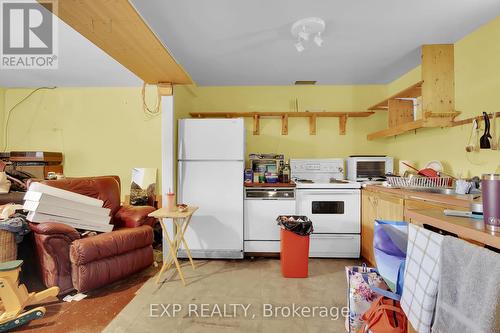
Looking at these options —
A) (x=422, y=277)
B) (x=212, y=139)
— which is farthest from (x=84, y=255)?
(x=422, y=277)

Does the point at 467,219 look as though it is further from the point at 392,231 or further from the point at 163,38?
the point at 163,38

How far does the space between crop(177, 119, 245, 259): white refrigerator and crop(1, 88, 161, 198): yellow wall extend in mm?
1108

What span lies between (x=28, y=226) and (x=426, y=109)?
392cm

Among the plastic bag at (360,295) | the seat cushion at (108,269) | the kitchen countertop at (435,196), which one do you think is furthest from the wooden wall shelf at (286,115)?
the plastic bag at (360,295)

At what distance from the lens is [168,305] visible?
2045mm

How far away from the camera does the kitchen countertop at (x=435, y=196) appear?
5.33 feet

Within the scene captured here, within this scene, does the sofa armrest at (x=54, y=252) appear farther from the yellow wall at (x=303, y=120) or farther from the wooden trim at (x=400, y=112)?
the wooden trim at (x=400, y=112)

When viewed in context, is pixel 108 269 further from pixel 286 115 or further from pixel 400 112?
pixel 400 112

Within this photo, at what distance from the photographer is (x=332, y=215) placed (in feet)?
9.91

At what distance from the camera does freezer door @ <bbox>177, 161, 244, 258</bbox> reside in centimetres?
302

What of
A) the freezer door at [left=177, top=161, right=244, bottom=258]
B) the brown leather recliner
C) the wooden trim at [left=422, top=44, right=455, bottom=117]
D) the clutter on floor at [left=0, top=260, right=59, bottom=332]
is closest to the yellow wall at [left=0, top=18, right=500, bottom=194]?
the freezer door at [left=177, top=161, right=244, bottom=258]

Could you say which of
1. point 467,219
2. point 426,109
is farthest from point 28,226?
point 426,109

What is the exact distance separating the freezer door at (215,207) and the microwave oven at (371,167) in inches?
62.3

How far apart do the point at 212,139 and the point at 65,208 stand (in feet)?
5.48
